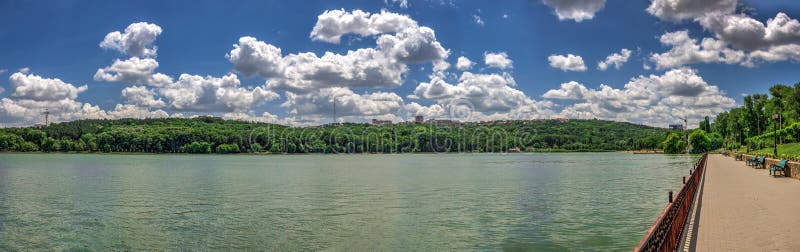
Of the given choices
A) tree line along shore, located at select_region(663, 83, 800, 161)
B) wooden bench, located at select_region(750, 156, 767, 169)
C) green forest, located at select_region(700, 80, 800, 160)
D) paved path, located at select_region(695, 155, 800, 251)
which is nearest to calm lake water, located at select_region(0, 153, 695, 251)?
paved path, located at select_region(695, 155, 800, 251)

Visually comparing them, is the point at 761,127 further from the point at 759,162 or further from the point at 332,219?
the point at 332,219

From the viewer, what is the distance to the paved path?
1073cm

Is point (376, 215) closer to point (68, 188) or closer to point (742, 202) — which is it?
point (742, 202)

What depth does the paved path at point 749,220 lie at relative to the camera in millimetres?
10734

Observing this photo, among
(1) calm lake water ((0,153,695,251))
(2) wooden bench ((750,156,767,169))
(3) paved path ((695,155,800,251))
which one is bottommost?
(1) calm lake water ((0,153,695,251))

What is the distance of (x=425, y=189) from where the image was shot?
114 feet

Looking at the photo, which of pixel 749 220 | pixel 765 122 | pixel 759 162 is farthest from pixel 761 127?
pixel 749 220

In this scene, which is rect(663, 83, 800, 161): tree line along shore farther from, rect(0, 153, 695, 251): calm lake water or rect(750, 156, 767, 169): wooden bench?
rect(0, 153, 695, 251): calm lake water

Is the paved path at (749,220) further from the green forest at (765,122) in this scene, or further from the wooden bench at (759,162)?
the green forest at (765,122)

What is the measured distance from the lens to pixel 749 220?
45.6 feet

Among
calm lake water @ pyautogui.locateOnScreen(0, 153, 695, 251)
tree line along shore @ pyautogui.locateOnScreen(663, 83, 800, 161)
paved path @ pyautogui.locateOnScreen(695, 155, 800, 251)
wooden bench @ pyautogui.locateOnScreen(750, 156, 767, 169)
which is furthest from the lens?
tree line along shore @ pyautogui.locateOnScreen(663, 83, 800, 161)

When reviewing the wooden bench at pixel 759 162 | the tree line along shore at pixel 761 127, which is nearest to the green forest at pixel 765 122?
the tree line along shore at pixel 761 127

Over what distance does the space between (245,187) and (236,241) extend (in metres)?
21.8

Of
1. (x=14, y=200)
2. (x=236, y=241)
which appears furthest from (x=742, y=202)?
(x=14, y=200)
